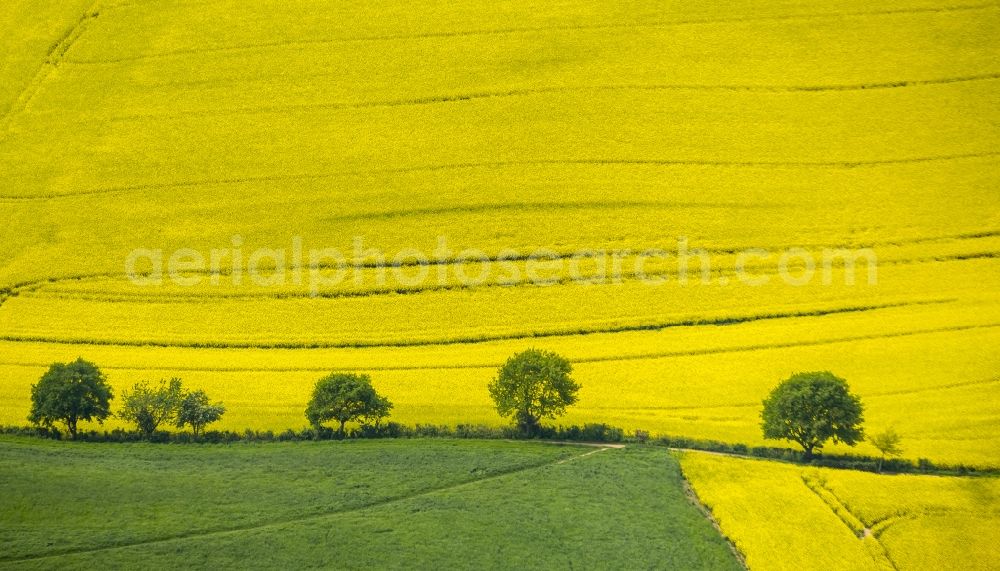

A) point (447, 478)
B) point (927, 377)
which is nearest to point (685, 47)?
point (927, 377)

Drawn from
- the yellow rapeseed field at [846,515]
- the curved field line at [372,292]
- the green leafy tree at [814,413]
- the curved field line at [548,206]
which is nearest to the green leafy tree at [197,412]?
the curved field line at [372,292]

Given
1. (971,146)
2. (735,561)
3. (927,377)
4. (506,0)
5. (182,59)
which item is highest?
(506,0)

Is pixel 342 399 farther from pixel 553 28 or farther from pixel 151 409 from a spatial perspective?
pixel 553 28

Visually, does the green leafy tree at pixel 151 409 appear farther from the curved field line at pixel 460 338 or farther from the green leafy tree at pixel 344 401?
the curved field line at pixel 460 338

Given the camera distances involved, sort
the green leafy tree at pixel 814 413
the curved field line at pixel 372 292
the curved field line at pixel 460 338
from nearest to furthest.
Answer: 1. the green leafy tree at pixel 814 413
2. the curved field line at pixel 460 338
3. the curved field line at pixel 372 292

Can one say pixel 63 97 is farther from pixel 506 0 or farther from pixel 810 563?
pixel 810 563

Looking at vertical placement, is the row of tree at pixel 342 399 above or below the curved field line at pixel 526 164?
below

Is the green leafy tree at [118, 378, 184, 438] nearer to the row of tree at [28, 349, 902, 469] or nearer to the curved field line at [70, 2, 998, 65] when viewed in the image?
the row of tree at [28, 349, 902, 469]

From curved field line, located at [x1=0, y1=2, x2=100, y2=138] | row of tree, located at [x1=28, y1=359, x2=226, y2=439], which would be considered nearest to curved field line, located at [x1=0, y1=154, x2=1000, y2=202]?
curved field line, located at [x1=0, y1=2, x2=100, y2=138]
